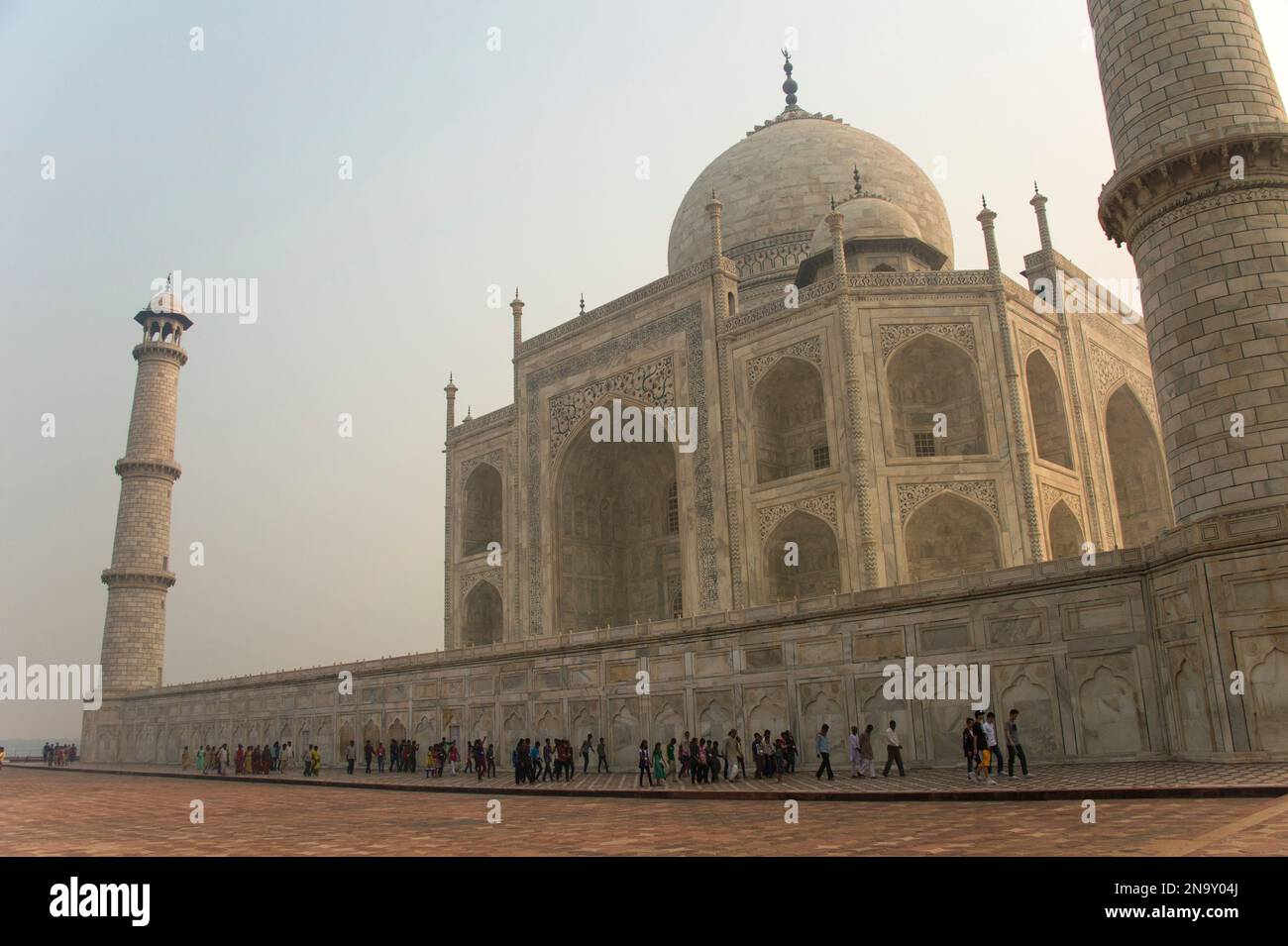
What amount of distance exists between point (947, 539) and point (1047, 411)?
462 centimetres

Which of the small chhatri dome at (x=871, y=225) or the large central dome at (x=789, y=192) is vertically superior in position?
the large central dome at (x=789, y=192)

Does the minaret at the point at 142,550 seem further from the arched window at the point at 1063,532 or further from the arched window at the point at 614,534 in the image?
the arched window at the point at 1063,532

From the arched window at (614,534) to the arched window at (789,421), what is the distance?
12.5 ft

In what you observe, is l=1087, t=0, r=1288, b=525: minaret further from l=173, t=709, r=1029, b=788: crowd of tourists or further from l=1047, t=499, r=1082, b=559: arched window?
l=1047, t=499, r=1082, b=559: arched window

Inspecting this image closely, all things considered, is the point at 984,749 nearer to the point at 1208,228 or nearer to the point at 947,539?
the point at 1208,228

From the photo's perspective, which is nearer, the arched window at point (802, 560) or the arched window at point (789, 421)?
the arched window at point (802, 560)

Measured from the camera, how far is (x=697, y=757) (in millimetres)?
14477

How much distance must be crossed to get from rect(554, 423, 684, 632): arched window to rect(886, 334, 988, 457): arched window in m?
6.83

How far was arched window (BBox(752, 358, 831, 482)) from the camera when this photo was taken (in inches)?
926

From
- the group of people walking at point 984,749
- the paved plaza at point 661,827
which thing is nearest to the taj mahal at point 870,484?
the group of people walking at point 984,749

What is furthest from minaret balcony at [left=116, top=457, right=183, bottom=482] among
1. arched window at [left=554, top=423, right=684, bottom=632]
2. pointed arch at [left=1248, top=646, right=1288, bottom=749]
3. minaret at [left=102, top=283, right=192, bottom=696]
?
pointed arch at [left=1248, top=646, right=1288, bottom=749]

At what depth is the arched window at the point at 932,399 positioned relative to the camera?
22078mm

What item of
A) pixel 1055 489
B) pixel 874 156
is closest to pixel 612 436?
pixel 1055 489
